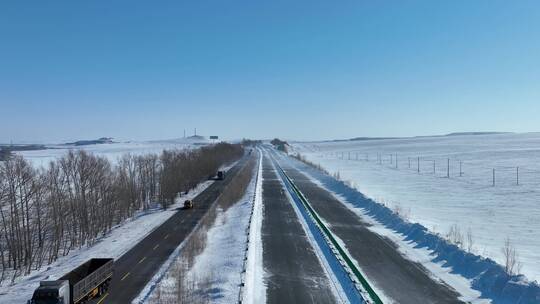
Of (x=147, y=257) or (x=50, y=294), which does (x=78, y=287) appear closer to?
(x=50, y=294)

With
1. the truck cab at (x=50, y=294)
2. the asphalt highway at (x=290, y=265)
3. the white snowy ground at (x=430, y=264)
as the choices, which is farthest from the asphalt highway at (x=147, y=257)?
the white snowy ground at (x=430, y=264)

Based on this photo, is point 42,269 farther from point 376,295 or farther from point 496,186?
point 496,186

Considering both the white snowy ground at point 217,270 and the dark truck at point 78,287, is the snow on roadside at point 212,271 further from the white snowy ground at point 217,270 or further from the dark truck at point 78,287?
the dark truck at point 78,287

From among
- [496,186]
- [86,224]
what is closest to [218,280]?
[86,224]

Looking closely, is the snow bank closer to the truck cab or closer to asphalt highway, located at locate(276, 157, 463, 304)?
asphalt highway, located at locate(276, 157, 463, 304)

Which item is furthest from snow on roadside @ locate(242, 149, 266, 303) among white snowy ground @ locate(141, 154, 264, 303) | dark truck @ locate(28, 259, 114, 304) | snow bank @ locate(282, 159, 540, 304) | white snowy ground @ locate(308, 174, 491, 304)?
snow bank @ locate(282, 159, 540, 304)
